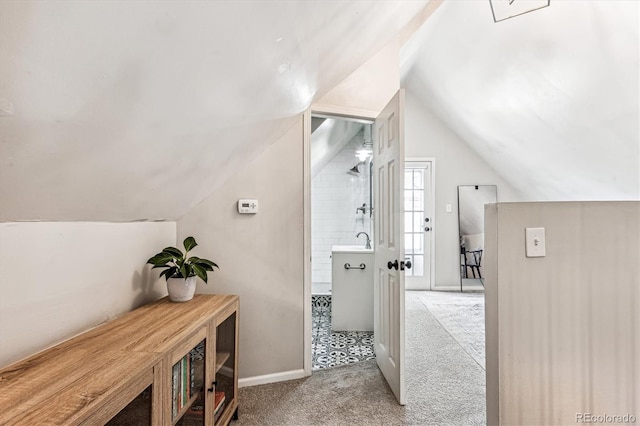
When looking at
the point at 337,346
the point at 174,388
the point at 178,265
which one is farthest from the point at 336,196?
the point at 174,388

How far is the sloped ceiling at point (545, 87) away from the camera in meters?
2.71

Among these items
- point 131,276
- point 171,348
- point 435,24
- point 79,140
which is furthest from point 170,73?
point 435,24

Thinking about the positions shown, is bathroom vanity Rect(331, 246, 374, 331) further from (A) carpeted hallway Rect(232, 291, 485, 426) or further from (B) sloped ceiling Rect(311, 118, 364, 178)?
(B) sloped ceiling Rect(311, 118, 364, 178)

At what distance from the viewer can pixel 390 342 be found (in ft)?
7.79

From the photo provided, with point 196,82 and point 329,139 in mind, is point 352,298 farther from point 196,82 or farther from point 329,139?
point 196,82

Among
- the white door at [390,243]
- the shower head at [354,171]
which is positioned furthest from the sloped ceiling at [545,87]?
the white door at [390,243]

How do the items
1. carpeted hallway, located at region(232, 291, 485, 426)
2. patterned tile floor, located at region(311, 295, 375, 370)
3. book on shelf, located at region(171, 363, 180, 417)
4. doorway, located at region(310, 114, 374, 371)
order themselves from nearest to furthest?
1. book on shelf, located at region(171, 363, 180, 417)
2. carpeted hallway, located at region(232, 291, 485, 426)
3. patterned tile floor, located at region(311, 295, 375, 370)
4. doorway, located at region(310, 114, 374, 371)

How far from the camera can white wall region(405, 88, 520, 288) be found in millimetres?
5590

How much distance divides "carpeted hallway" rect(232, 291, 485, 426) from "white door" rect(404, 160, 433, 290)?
8.29 feet

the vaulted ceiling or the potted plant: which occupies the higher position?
the vaulted ceiling

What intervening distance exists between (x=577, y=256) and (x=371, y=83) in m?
1.98

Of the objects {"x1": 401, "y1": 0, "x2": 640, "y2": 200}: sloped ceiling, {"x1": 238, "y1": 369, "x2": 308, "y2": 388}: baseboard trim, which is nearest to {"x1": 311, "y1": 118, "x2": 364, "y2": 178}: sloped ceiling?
{"x1": 401, "y1": 0, "x2": 640, "y2": 200}: sloped ceiling

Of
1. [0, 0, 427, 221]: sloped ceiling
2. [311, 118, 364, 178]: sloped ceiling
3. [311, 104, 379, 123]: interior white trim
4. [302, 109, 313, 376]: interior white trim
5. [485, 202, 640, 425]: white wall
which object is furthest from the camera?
[311, 118, 364, 178]: sloped ceiling

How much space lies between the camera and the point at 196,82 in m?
0.99
